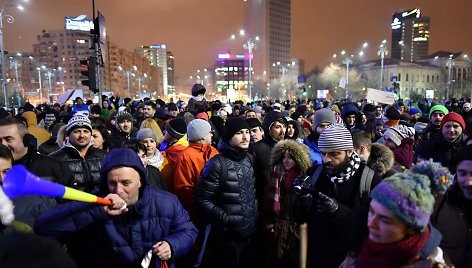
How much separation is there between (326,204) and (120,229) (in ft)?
5.47

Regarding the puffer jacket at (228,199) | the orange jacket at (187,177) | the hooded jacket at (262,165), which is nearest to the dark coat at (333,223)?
the puffer jacket at (228,199)

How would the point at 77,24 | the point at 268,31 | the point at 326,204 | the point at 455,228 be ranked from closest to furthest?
the point at 455,228
the point at 326,204
the point at 77,24
the point at 268,31

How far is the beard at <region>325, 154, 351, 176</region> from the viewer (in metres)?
3.45

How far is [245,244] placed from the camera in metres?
4.41

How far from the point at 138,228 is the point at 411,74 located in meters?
115

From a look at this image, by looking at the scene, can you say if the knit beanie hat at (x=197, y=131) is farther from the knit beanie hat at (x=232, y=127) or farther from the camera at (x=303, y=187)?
the camera at (x=303, y=187)

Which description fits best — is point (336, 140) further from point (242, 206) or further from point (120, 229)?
point (120, 229)

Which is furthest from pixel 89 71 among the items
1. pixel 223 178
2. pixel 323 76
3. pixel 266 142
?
pixel 323 76

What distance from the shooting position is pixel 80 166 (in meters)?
4.64

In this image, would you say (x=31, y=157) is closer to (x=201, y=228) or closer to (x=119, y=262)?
(x=119, y=262)

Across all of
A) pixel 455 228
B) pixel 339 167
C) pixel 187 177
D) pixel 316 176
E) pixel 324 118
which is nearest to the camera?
pixel 455 228

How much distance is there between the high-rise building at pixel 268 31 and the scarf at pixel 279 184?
477 feet

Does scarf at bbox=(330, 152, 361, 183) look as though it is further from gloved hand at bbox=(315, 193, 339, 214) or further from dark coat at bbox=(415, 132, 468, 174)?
dark coat at bbox=(415, 132, 468, 174)

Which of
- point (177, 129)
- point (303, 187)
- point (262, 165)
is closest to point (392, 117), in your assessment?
point (262, 165)
